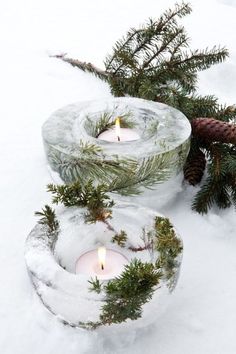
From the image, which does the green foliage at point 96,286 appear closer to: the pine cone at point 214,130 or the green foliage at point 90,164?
the green foliage at point 90,164

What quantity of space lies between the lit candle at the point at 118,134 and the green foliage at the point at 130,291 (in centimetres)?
45

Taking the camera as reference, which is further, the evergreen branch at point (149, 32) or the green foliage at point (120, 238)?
the evergreen branch at point (149, 32)

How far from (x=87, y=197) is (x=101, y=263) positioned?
0.12m

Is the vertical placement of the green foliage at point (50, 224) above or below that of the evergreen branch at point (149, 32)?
below

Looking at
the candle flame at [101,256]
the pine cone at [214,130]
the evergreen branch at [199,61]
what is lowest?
the candle flame at [101,256]

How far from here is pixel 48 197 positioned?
111 cm

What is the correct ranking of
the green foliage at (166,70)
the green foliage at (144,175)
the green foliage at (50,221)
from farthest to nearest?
the green foliage at (166,70) → the green foliage at (144,175) → the green foliage at (50,221)

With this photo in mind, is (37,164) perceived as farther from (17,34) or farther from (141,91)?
(17,34)

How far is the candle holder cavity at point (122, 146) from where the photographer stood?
938 millimetres

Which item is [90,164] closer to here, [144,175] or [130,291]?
[144,175]

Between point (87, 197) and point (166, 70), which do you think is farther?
point (166, 70)

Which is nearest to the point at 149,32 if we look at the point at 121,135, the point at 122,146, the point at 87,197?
the point at 121,135

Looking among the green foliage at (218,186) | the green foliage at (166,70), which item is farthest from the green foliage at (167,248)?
the green foliage at (166,70)

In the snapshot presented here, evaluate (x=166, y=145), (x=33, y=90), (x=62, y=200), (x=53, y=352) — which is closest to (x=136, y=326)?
(x=53, y=352)
